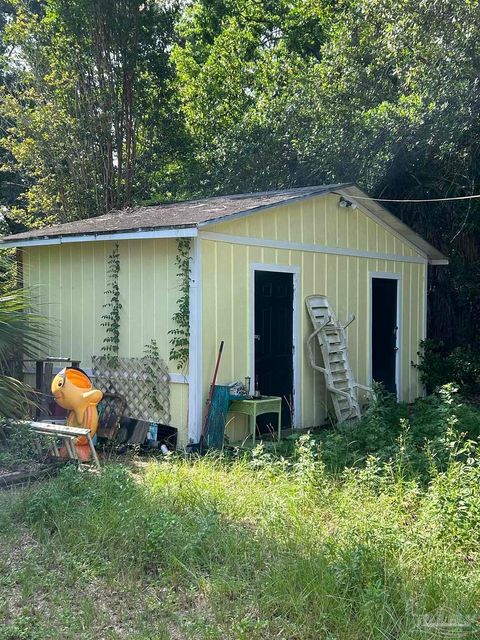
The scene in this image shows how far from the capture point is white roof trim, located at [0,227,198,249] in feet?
23.0

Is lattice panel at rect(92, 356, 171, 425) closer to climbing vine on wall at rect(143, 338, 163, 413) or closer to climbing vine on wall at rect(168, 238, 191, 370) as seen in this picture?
climbing vine on wall at rect(143, 338, 163, 413)

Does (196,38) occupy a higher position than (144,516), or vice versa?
(196,38)

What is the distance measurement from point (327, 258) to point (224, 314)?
2322 millimetres

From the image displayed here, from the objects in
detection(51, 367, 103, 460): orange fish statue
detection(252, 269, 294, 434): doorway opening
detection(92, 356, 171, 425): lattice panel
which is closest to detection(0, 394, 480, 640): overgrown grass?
detection(51, 367, 103, 460): orange fish statue

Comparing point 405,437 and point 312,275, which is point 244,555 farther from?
point 312,275

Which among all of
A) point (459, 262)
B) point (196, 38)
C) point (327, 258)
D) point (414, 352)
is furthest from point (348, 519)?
point (196, 38)

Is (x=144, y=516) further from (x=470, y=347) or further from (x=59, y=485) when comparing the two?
(x=470, y=347)

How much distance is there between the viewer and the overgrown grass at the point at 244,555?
3406 mm

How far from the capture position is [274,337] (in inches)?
338

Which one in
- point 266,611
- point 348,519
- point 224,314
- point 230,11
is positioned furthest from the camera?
point 230,11

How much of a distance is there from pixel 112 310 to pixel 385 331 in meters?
4.76

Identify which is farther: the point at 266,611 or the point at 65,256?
the point at 65,256

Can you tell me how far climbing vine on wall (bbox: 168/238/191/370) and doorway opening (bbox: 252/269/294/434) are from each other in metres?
1.11

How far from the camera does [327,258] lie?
367 inches
